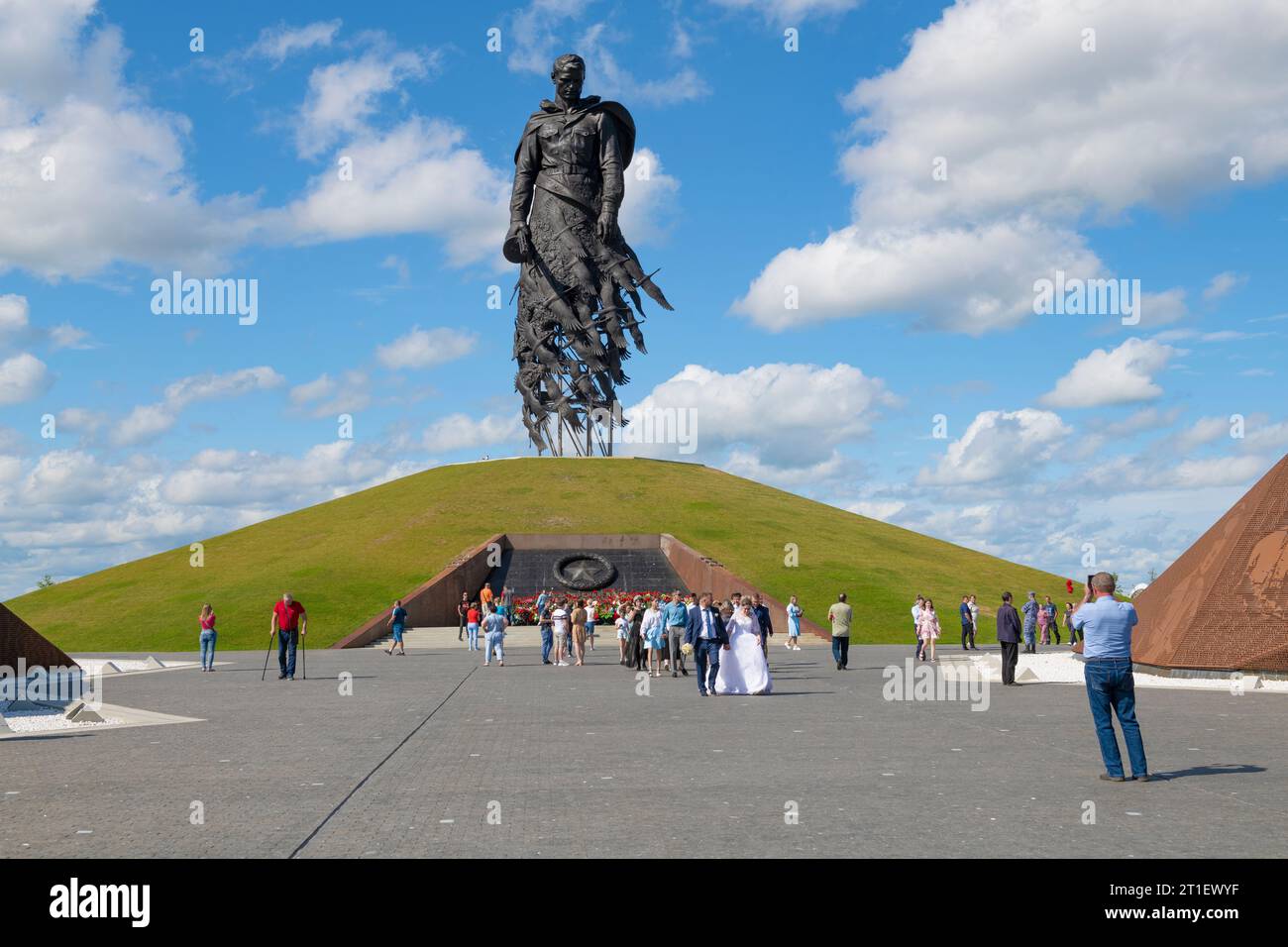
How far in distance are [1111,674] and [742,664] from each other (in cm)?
982

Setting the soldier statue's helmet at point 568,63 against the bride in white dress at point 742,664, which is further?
the soldier statue's helmet at point 568,63

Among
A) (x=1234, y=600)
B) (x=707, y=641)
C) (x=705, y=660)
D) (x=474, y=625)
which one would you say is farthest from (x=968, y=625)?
(x=707, y=641)

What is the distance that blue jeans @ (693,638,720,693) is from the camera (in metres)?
19.5

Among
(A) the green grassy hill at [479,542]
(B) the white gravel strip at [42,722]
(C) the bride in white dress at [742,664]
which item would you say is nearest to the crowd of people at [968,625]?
(A) the green grassy hill at [479,542]

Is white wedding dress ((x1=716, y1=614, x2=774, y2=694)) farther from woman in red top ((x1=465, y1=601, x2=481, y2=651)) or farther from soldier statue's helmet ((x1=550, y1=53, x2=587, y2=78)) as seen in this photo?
soldier statue's helmet ((x1=550, y1=53, x2=587, y2=78))

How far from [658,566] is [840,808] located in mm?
37863

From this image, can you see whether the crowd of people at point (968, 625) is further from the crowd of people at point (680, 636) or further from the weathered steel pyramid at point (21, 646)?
the weathered steel pyramid at point (21, 646)

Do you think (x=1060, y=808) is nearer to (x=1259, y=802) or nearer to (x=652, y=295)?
(x=1259, y=802)

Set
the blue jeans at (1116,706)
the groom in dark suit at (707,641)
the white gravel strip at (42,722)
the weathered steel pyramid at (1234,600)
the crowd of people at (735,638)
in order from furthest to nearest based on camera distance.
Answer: the weathered steel pyramid at (1234,600), the groom in dark suit at (707,641), the white gravel strip at (42,722), the crowd of people at (735,638), the blue jeans at (1116,706)

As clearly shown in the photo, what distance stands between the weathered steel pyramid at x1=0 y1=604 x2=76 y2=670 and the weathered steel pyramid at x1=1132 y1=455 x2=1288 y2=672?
60.8ft

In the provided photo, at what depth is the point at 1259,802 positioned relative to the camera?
9047mm

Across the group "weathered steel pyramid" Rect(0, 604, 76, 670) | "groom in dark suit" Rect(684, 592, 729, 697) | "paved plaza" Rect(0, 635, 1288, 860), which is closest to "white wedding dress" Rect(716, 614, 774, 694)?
"groom in dark suit" Rect(684, 592, 729, 697)

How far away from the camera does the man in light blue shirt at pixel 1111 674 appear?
10.1 m

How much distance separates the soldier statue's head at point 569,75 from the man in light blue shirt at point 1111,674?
57.2m
